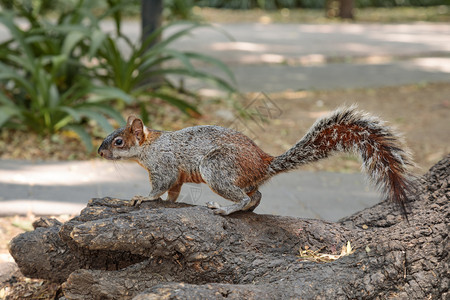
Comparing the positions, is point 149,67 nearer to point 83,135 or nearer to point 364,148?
point 83,135

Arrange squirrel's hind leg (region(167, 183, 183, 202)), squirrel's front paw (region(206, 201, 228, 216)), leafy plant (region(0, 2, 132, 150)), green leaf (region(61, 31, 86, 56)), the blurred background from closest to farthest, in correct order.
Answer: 1. squirrel's front paw (region(206, 201, 228, 216))
2. squirrel's hind leg (region(167, 183, 183, 202))
3. the blurred background
4. leafy plant (region(0, 2, 132, 150))
5. green leaf (region(61, 31, 86, 56))

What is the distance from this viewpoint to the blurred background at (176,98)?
16.2 ft

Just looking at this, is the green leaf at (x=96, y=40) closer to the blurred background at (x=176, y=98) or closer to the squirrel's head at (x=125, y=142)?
the blurred background at (x=176, y=98)

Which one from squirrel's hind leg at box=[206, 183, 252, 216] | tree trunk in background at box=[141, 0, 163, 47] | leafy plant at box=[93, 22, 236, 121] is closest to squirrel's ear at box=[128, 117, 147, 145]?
squirrel's hind leg at box=[206, 183, 252, 216]

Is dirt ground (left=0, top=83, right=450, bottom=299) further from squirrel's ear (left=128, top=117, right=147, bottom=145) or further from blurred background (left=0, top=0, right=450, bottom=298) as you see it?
squirrel's ear (left=128, top=117, right=147, bottom=145)

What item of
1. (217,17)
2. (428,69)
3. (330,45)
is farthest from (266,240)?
(217,17)

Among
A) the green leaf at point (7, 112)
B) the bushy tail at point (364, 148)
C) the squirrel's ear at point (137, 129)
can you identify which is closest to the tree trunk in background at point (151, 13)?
the green leaf at point (7, 112)

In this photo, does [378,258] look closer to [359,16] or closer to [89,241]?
[89,241]

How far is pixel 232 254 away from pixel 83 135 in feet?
11.7

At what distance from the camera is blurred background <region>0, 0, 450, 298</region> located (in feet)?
16.2

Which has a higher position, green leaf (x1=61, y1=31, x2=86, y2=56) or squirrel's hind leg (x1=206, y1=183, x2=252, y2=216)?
green leaf (x1=61, y1=31, x2=86, y2=56)

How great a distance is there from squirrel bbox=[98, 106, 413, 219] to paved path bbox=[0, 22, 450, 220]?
0.92 m

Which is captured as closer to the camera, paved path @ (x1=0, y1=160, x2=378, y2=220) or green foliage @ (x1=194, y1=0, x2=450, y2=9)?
paved path @ (x1=0, y1=160, x2=378, y2=220)

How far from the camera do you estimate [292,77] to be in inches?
385
